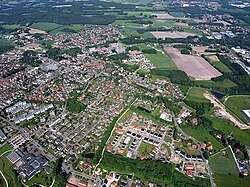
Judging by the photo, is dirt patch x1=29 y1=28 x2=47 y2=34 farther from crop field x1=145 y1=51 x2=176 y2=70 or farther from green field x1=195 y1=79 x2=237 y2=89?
green field x1=195 y1=79 x2=237 y2=89

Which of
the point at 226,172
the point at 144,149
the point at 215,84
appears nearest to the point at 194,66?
the point at 215,84

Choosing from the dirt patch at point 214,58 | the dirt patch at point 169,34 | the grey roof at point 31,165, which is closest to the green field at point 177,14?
the dirt patch at point 169,34

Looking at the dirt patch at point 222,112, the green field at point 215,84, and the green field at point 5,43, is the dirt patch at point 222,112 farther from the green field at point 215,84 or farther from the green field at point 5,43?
the green field at point 5,43

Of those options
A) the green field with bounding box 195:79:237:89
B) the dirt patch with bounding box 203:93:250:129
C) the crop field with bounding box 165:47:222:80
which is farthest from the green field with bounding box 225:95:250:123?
the crop field with bounding box 165:47:222:80

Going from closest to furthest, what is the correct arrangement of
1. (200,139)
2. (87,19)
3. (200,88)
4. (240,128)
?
(200,139) < (240,128) < (200,88) < (87,19)

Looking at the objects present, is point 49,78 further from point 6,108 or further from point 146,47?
point 146,47

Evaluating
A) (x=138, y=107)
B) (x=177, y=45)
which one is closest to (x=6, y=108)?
(x=138, y=107)
